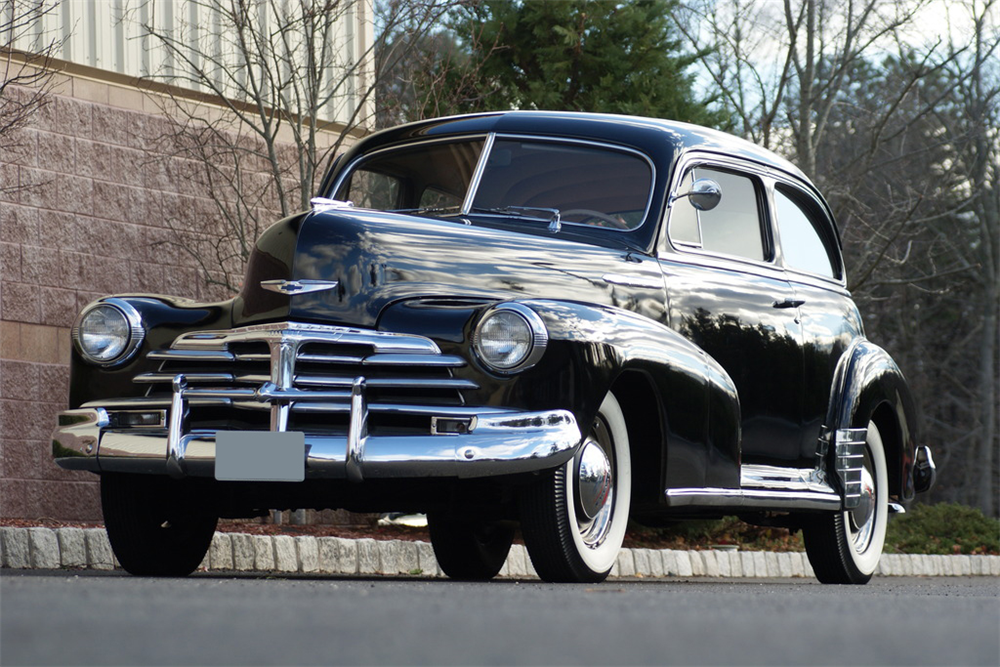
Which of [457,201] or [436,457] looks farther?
[457,201]

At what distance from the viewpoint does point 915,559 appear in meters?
12.6

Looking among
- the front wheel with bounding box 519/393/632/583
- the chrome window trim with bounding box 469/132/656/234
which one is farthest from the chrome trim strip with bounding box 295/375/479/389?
the chrome window trim with bounding box 469/132/656/234

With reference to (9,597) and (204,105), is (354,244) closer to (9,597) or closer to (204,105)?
(9,597)

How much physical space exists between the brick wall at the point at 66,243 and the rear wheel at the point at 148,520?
13.7 ft

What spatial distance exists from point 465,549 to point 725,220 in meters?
2.17

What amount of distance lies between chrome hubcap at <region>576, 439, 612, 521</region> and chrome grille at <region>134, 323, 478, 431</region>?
23.0 inches

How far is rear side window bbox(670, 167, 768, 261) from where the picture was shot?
278 inches

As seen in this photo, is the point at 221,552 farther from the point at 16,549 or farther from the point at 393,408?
the point at 393,408

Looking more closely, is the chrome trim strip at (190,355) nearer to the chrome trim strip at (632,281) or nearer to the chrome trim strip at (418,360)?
the chrome trim strip at (418,360)

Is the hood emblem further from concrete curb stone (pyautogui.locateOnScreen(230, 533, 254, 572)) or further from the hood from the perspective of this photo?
concrete curb stone (pyautogui.locateOnScreen(230, 533, 254, 572))

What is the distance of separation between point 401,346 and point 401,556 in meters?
2.78

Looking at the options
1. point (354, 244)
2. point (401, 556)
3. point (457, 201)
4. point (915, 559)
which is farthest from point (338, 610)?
point (915, 559)

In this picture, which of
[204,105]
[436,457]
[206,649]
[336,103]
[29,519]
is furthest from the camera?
[336,103]

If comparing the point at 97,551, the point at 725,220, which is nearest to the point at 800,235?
the point at 725,220
